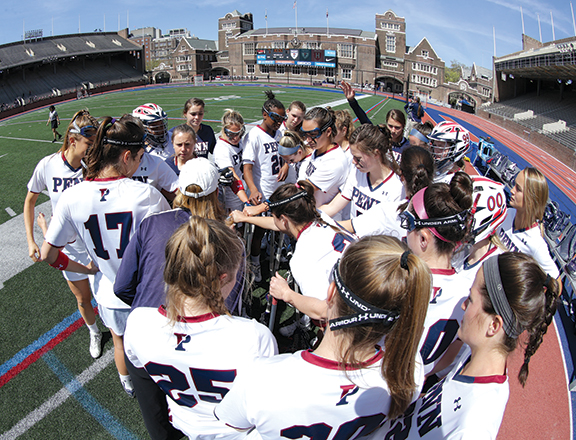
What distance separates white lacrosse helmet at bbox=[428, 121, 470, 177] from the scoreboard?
2651 inches

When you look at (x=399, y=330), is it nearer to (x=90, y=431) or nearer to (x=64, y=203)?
(x=64, y=203)

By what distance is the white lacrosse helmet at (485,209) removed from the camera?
2.34 m

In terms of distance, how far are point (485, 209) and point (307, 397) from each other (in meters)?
1.90

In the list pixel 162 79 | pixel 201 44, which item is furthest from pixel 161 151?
pixel 201 44

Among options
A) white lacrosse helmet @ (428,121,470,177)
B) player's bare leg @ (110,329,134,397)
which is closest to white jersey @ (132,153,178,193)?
player's bare leg @ (110,329,134,397)

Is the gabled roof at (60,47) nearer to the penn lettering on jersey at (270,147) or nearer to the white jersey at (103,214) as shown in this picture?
the penn lettering on jersey at (270,147)

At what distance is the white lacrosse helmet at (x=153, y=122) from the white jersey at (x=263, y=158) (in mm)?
1114

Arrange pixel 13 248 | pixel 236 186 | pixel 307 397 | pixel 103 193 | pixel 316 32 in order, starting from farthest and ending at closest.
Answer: pixel 316 32
pixel 13 248
pixel 236 186
pixel 103 193
pixel 307 397

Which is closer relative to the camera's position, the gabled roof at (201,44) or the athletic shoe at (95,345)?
the athletic shoe at (95,345)

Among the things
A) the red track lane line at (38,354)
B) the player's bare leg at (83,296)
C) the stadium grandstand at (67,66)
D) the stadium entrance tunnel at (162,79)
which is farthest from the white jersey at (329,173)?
the stadium entrance tunnel at (162,79)

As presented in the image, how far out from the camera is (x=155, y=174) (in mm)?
3240

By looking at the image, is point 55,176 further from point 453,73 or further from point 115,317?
point 453,73

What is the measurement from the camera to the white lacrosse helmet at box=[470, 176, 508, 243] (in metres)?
2.34

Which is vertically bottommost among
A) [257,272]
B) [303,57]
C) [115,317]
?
[257,272]
